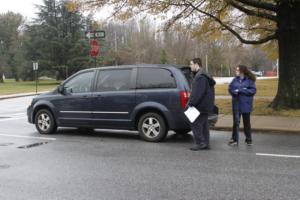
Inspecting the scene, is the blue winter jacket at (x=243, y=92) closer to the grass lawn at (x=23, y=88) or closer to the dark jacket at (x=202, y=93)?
the dark jacket at (x=202, y=93)

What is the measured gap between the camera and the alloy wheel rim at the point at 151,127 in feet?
32.7

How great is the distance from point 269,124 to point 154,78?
13.5 feet

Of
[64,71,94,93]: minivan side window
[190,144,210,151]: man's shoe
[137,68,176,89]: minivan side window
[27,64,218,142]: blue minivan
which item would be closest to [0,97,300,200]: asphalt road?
[190,144,210,151]: man's shoe

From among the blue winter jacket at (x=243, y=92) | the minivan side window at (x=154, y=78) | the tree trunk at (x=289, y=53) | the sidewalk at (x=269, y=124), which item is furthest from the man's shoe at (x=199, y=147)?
the tree trunk at (x=289, y=53)

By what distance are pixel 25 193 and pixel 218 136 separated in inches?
241

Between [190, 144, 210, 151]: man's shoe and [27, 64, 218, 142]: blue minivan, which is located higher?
[27, 64, 218, 142]: blue minivan

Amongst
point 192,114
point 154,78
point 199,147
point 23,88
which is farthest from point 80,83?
point 23,88

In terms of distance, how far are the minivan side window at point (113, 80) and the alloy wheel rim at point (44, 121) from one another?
173 centimetres

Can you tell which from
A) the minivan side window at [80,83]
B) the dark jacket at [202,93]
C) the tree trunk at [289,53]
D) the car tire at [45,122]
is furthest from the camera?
the tree trunk at [289,53]

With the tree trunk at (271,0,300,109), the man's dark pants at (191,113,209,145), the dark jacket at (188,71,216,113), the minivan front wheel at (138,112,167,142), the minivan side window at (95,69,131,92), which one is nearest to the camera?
the dark jacket at (188,71,216,113)

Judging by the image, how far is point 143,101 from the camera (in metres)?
10.0

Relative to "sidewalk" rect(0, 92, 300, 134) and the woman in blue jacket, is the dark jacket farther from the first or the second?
"sidewalk" rect(0, 92, 300, 134)

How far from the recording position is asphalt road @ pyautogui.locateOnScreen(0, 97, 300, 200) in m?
5.92

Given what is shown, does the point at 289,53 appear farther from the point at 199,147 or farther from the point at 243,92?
the point at 199,147
